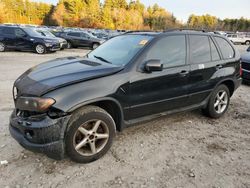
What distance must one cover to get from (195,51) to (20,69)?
737 centimetres

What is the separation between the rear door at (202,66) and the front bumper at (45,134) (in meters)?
2.40

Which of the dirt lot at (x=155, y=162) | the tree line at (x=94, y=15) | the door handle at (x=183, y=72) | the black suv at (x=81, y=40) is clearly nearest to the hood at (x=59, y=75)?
the dirt lot at (x=155, y=162)

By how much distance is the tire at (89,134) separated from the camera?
2.96 m

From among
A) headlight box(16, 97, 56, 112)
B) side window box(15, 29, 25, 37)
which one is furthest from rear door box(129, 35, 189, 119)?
side window box(15, 29, 25, 37)

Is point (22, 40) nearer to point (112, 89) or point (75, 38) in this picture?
point (75, 38)

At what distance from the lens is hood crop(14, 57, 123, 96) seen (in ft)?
9.59

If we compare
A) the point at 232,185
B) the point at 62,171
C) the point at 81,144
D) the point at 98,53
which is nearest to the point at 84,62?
the point at 98,53

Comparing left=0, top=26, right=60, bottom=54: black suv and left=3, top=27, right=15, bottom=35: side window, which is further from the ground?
left=3, top=27, right=15, bottom=35: side window

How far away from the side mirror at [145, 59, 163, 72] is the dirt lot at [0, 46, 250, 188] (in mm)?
1202

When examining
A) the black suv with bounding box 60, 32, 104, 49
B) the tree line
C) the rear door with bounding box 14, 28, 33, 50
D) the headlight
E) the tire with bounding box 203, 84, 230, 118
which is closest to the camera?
the headlight

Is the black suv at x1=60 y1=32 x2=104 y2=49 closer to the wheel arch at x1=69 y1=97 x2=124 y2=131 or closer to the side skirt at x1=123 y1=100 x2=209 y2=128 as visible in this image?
the side skirt at x1=123 y1=100 x2=209 y2=128

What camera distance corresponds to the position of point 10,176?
2.87 metres

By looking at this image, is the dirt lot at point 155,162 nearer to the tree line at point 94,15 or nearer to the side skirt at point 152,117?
the side skirt at point 152,117

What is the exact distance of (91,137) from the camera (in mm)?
3178
